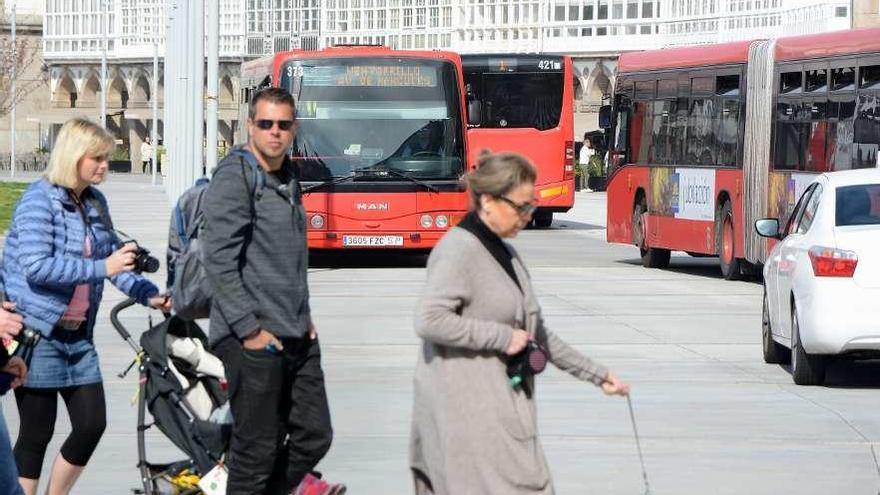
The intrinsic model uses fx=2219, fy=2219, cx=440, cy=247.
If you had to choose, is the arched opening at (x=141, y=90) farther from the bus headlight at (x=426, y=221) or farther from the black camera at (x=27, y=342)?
the black camera at (x=27, y=342)

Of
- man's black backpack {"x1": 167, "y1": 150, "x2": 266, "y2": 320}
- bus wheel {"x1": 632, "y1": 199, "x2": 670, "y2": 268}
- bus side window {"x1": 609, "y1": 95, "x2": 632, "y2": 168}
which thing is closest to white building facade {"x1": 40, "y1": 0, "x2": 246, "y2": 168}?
bus side window {"x1": 609, "y1": 95, "x2": 632, "y2": 168}

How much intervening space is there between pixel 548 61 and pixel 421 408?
121ft

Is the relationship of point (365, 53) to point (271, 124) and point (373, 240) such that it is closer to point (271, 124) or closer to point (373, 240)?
point (373, 240)

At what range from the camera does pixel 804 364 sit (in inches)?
547

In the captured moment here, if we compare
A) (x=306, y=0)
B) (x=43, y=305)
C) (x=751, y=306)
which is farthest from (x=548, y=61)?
(x=306, y=0)

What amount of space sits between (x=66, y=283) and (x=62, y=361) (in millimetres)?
312

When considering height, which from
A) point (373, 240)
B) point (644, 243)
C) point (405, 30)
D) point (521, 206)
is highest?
point (405, 30)

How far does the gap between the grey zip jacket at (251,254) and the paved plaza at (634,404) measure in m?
2.45

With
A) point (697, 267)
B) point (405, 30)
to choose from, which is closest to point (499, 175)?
point (697, 267)

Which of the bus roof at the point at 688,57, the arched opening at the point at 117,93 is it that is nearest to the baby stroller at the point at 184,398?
the bus roof at the point at 688,57

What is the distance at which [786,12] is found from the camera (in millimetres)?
87000

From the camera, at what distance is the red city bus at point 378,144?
2734 centimetres

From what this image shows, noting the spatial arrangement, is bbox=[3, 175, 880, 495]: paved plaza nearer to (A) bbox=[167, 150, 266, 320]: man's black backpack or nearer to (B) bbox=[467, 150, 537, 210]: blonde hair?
(A) bbox=[167, 150, 266, 320]: man's black backpack

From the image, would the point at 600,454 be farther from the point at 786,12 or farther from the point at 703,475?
the point at 786,12
